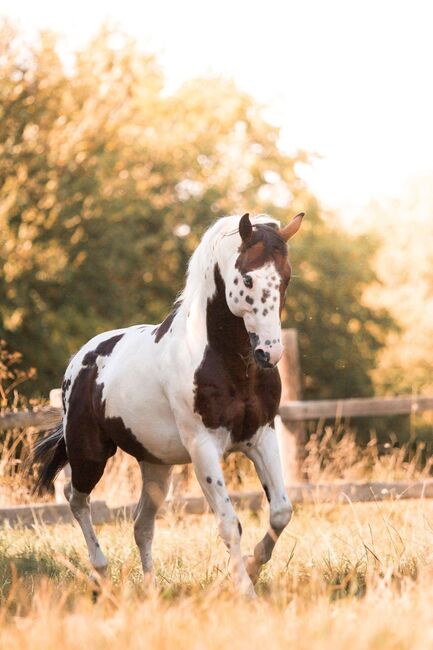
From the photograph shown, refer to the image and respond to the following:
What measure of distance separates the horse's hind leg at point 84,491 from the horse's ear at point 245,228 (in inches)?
83.4

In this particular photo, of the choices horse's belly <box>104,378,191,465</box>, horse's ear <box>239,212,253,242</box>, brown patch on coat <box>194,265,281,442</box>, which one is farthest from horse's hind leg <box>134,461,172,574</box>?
horse's ear <box>239,212,253,242</box>

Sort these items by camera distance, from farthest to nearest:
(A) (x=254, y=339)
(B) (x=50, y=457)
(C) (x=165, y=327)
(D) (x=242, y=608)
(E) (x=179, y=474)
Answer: (E) (x=179, y=474) → (B) (x=50, y=457) → (C) (x=165, y=327) → (A) (x=254, y=339) → (D) (x=242, y=608)

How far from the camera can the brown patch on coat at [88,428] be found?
6527 millimetres

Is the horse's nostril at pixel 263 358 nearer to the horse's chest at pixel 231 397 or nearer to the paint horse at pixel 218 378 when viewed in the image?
the paint horse at pixel 218 378

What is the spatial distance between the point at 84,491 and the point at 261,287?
2339 mm

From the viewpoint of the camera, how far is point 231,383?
5.42 meters

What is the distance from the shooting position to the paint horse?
5.18 m

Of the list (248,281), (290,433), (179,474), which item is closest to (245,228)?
(248,281)

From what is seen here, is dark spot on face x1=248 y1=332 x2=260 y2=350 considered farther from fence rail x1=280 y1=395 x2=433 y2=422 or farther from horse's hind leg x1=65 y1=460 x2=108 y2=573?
fence rail x1=280 y1=395 x2=433 y2=422

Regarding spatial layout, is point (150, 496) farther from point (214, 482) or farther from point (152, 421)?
point (214, 482)

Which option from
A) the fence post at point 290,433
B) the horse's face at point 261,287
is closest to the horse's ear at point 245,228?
the horse's face at point 261,287

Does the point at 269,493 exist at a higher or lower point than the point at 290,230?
lower

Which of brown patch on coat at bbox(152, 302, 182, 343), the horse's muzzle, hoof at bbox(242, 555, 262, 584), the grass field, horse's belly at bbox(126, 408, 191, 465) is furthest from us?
brown patch on coat at bbox(152, 302, 182, 343)

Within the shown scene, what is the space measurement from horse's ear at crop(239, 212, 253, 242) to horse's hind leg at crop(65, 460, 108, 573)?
83.4 inches
